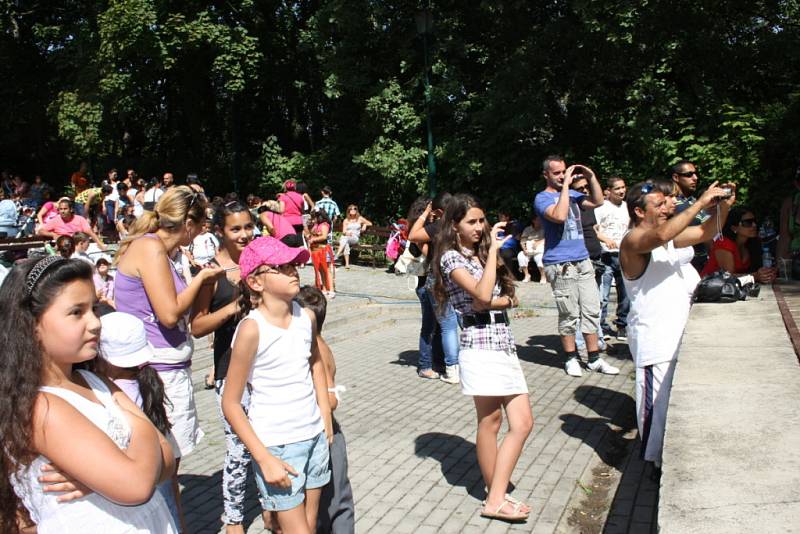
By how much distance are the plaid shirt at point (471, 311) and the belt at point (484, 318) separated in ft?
0.06

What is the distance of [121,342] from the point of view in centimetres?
296

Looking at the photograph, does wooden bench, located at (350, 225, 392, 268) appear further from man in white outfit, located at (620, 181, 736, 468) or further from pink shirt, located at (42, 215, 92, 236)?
man in white outfit, located at (620, 181, 736, 468)

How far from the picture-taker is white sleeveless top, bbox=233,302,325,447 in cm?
342

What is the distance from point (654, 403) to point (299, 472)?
8.23 ft

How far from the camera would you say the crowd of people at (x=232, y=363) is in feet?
7.11

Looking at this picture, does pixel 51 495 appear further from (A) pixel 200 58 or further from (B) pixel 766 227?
(A) pixel 200 58

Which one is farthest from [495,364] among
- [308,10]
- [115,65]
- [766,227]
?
[308,10]

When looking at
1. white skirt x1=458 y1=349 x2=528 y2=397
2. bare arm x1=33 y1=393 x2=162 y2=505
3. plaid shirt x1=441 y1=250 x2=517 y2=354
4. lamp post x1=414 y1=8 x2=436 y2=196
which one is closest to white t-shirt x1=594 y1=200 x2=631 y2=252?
plaid shirt x1=441 y1=250 x2=517 y2=354

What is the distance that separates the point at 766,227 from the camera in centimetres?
1129

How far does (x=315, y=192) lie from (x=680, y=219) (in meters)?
21.9

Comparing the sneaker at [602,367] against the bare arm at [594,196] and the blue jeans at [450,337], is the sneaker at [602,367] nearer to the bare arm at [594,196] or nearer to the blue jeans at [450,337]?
the blue jeans at [450,337]

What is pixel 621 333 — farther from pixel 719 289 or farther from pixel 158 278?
pixel 158 278

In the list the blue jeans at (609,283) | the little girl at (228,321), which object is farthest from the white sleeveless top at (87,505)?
the blue jeans at (609,283)

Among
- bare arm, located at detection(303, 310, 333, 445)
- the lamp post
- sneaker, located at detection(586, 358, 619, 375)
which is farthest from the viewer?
the lamp post
